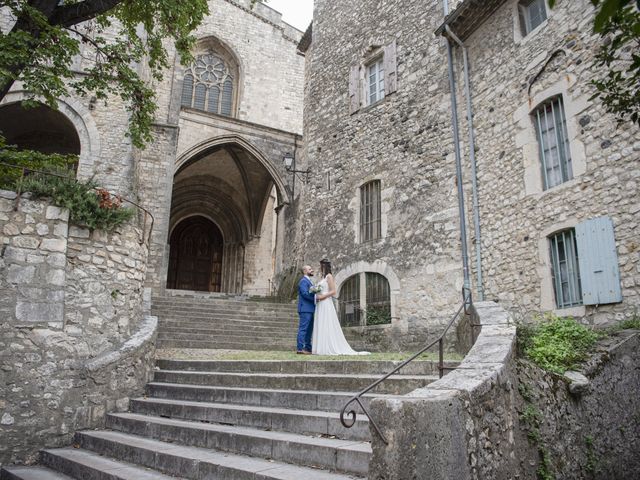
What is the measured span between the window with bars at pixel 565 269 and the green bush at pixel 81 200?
6484 mm

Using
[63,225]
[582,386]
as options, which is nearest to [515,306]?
[582,386]

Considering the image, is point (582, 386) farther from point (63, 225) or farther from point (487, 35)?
point (487, 35)

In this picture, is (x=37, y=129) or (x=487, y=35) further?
(x=37, y=129)

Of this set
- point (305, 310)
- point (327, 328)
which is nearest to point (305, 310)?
point (305, 310)

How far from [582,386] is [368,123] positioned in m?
9.57

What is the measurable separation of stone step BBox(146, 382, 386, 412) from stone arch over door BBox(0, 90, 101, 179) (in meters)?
7.85

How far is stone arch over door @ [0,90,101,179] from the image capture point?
1212 centimetres

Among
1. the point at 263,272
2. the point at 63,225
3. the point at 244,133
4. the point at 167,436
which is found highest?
the point at 244,133

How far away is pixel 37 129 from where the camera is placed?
1401 cm

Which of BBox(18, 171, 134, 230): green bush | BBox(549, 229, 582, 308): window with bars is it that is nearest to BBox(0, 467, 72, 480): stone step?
BBox(18, 171, 134, 230): green bush

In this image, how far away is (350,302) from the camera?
1211 centimetres

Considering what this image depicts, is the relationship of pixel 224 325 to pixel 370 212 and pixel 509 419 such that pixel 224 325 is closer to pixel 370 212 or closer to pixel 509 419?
pixel 370 212

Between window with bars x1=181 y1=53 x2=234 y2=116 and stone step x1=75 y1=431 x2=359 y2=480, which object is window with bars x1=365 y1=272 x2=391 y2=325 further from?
window with bars x1=181 y1=53 x2=234 y2=116

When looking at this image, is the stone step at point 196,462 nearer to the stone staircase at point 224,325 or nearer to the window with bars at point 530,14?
the stone staircase at point 224,325
